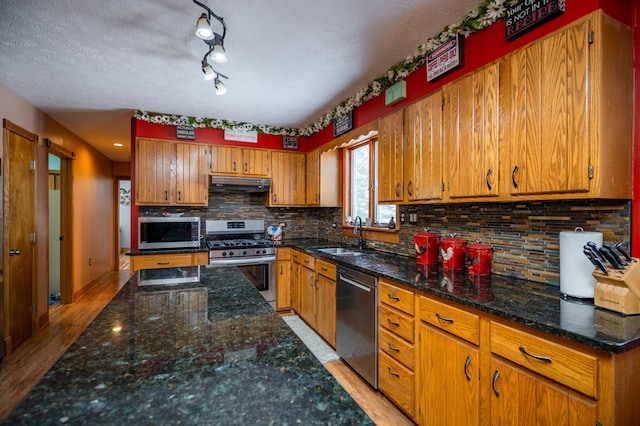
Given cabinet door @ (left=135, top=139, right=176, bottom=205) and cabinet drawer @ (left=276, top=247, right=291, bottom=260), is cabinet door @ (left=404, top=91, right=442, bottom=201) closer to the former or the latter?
cabinet drawer @ (left=276, top=247, right=291, bottom=260)

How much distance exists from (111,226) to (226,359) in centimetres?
733

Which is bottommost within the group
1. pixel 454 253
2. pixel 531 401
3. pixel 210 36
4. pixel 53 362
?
pixel 53 362

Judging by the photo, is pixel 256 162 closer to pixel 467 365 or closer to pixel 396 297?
pixel 396 297

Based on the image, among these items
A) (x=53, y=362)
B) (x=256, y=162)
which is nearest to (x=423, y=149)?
(x=256, y=162)

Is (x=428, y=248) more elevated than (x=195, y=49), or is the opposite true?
(x=195, y=49)

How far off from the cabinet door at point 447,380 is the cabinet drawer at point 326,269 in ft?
3.92

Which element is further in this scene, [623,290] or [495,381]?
[495,381]

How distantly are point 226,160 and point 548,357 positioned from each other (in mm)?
3851

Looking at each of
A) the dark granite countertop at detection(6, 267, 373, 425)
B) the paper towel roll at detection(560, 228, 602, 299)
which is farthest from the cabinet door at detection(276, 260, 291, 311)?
the paper towel roll at detection(560, 228, 602, 299)

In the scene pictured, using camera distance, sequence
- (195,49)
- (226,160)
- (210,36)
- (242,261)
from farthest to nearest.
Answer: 1. (226,160)
2. (242,261)
3. (195,49)
4. (210,36)

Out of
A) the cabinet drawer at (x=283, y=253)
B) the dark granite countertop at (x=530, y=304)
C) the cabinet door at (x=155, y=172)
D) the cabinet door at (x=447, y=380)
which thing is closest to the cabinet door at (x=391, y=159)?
the dark granite countertop at (x=530, y=304)

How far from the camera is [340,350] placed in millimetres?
2832

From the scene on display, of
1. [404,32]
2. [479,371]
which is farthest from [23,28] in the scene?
[479,371]

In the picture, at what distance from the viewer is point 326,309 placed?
10.3 feet
